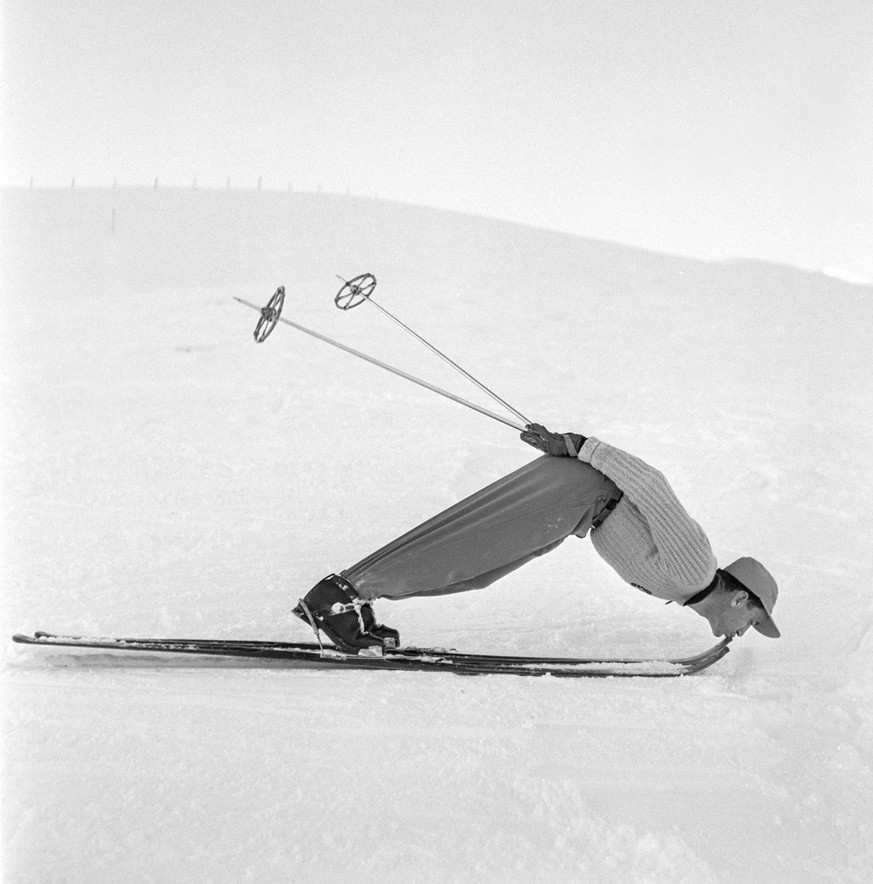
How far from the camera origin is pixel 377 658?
92.0 inches

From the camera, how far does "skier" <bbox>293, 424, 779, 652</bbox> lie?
2387mm

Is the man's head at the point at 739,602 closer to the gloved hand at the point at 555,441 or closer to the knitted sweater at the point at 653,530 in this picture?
the knitted sweater at the point at 653,530

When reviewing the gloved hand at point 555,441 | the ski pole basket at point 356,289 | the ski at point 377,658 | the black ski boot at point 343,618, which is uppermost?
the ski pole basket at point 356,289

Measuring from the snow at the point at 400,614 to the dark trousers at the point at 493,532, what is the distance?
28 centimetres

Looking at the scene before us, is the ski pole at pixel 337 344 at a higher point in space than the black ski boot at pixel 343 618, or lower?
higher

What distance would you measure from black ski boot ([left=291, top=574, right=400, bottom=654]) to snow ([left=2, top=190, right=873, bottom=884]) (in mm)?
130

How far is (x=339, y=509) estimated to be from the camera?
3.90 m

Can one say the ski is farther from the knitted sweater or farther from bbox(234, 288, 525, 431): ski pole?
bbox(234, 288, 525, 431): ski pole

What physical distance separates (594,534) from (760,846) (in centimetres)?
105

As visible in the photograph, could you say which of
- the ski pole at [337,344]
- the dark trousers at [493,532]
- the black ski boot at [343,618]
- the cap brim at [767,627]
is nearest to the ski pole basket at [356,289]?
the ski pole at [337,344]

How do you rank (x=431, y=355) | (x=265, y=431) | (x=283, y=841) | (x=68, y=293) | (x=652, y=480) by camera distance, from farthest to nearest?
(x=68, y=293) → (x=431, y=355) → (x=265, y=431) → (x=652, y=480) → (x=283, y=841)

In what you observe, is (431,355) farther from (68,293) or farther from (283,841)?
(283,841)

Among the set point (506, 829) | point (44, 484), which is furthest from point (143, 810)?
point (44, 484)

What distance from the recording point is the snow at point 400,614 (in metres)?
1.59
